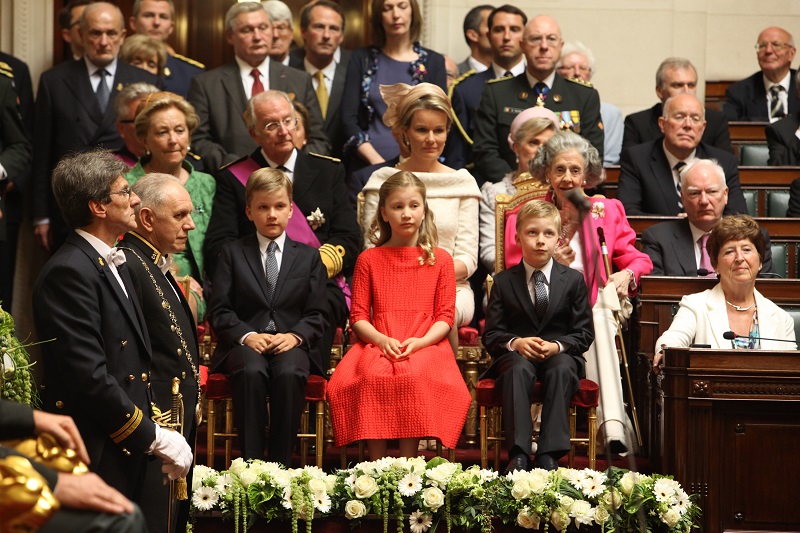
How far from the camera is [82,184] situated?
11.9 ft

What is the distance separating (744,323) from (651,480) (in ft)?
3.49

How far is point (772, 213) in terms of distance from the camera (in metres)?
7.43

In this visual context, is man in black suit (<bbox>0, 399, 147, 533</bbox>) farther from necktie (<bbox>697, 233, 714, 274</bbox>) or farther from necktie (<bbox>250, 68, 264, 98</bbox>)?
necktie (<bbox>250, 68, 264, 98</bbox>)

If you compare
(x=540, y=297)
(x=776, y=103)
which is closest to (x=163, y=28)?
(x=540, y=297)

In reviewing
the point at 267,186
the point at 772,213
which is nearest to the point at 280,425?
the point at 267,186

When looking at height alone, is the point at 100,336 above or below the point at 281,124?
below

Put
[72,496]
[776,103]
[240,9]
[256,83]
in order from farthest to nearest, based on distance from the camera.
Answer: [776,103] → [240,9] → [256,83] → [72,496]

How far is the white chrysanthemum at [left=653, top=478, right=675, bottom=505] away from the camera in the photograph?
4.60 metres

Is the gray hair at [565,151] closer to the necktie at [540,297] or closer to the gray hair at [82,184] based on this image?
the necktie at [540,297]

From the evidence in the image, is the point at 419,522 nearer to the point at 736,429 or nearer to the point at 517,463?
the point at 517,463

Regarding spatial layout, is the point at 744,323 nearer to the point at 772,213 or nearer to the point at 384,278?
the point at 384,278

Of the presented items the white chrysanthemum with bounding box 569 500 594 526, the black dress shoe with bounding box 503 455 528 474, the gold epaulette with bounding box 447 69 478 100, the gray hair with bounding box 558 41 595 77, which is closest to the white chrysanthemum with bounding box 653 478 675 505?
the white chrysanthemum with bounding box 569 500 594 526

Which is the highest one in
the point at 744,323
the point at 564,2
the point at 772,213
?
the point at 564,2

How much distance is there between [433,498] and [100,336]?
1.59 meters
